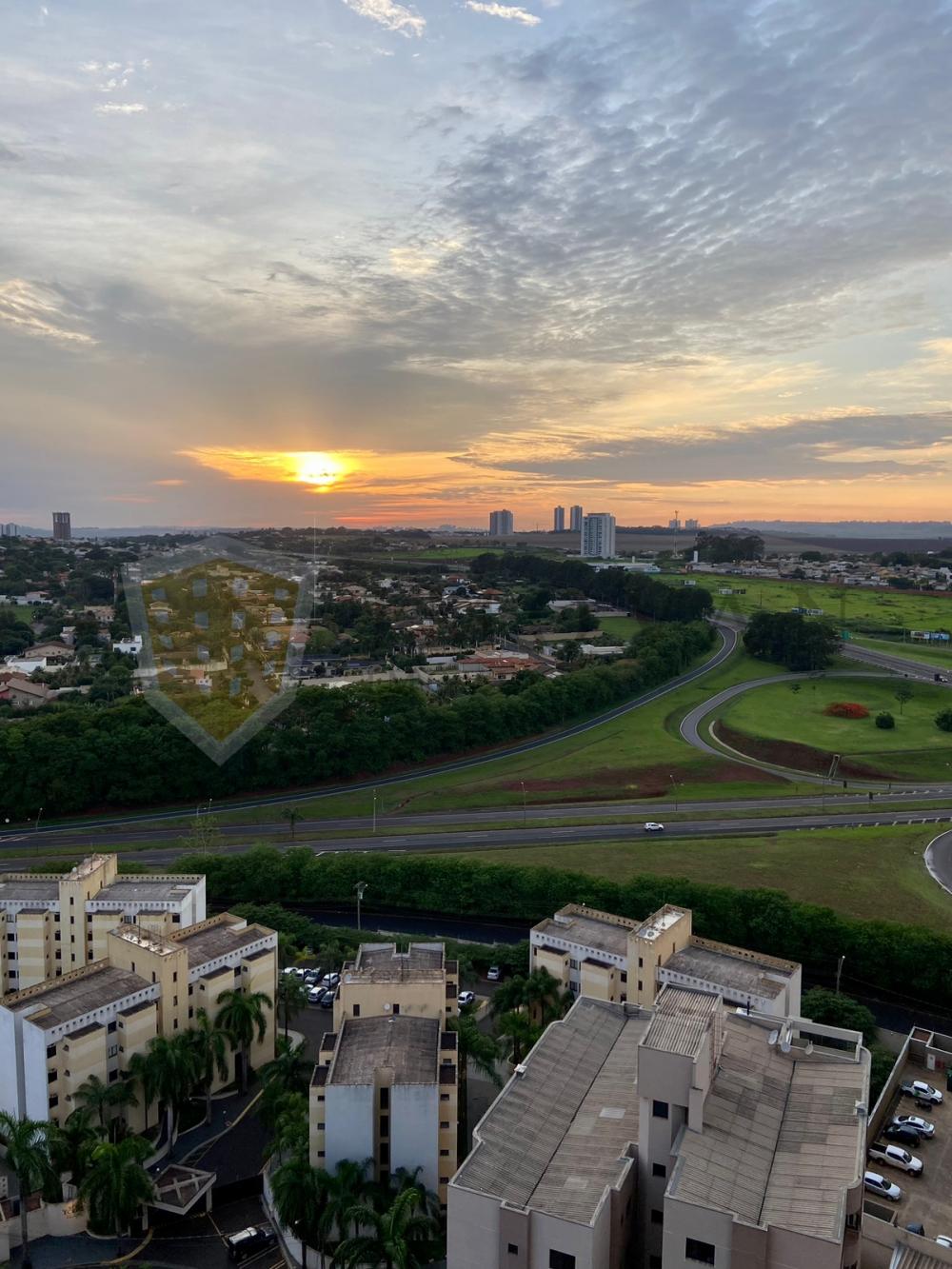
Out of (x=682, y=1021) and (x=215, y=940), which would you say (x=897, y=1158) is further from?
(x=215, y=940)

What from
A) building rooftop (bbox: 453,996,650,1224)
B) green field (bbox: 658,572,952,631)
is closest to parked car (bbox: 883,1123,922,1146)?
building rooftop (bbox: 453,996,650,1224)

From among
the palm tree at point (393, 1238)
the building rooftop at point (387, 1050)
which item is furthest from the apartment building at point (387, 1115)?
the palm tree at point (393, 1238)

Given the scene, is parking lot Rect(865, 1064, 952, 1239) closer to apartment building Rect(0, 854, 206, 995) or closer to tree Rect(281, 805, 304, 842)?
apartment building Rect(0, 854, 206, 995)

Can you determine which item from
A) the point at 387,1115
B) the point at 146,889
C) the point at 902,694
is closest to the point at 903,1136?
the point at 387,1115

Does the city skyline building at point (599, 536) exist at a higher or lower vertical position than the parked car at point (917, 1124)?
higher

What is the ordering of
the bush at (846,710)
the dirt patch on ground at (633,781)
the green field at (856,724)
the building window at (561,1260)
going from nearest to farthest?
the building window at (561,1260) → the dirt patch on ground at (633,781) → the green field at (856,724) → the bush at (846,710)

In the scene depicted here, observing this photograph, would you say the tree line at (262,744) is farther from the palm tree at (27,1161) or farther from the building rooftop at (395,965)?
the palm tree at (27,1161)
